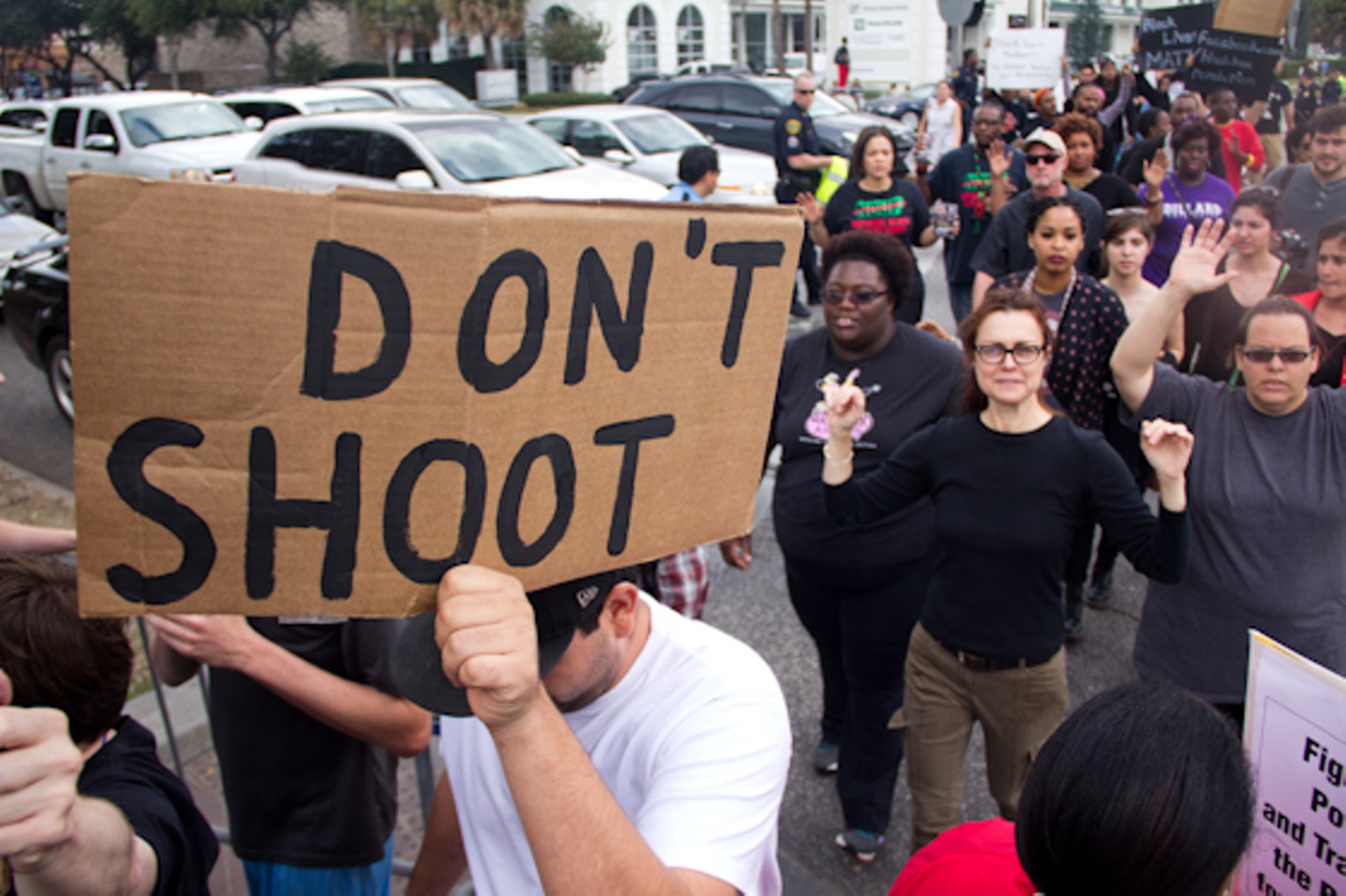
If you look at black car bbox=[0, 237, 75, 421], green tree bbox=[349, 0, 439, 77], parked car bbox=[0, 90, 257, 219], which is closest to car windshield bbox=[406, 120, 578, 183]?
black car bbox=[0, 237, 75, 421]

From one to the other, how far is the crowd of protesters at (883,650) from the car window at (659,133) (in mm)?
8394

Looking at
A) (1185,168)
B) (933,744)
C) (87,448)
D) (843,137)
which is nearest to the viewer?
(87,448)

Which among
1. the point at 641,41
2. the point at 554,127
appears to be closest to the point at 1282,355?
the point at 554,127

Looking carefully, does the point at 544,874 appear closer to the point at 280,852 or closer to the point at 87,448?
the point at 87,448

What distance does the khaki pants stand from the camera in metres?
2.81

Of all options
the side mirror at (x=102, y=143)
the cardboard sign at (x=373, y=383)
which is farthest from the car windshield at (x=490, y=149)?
the cardboard sign at (x=373, y=383)

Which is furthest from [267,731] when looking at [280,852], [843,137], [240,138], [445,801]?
[843,137]

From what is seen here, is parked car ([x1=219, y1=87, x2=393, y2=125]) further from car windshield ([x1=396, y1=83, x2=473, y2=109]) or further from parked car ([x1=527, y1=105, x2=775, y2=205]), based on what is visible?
parked car ([x1=527, y1=105, x2=775, y2=205])

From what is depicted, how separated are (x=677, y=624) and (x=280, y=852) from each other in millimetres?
1126

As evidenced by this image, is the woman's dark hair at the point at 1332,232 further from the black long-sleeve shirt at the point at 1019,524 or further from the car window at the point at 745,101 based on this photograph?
the car window at the point at 745,101

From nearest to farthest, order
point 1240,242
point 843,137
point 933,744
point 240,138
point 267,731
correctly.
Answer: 1. point 267,731
2. point 933,744
3. point 1240,242
4. point 240,138
5. point 843,137

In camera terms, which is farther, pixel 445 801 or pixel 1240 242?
pixel 1240 242

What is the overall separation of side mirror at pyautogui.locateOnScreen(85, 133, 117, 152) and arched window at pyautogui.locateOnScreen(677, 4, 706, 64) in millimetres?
38246

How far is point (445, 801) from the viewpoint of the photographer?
6.82 feet
